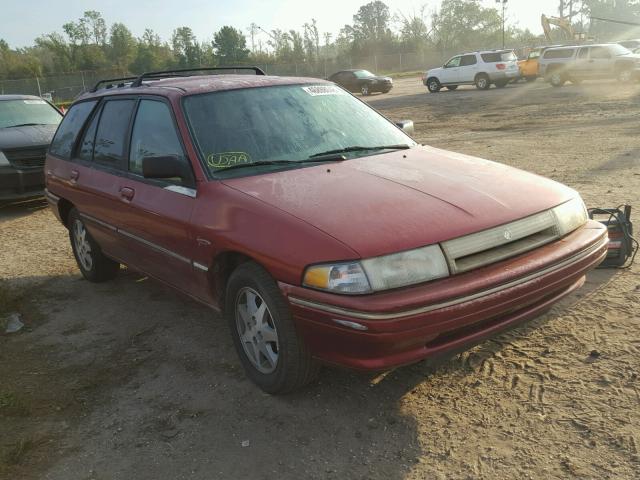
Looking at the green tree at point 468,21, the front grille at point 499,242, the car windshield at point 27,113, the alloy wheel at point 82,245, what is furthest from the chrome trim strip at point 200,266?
the green tree at point 468,21

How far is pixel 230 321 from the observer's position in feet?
11.0

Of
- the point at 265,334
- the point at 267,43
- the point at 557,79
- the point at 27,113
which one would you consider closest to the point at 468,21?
the point at 267,43

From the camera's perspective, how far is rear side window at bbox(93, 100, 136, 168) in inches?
170

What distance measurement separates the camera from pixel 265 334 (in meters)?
3.15

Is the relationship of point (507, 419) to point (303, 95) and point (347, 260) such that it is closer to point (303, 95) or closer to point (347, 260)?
point (347, 260)

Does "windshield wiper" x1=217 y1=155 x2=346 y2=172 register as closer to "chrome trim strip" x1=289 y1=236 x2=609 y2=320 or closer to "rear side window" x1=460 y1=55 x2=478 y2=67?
"chrome trim strip" x1=289 y1=236 x2=609 y2=320

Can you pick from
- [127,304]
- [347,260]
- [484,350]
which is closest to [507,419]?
[484,350]

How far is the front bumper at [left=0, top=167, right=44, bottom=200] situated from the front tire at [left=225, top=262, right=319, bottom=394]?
644 cm

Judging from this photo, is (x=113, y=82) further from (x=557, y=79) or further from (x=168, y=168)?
(x=557, y=79)

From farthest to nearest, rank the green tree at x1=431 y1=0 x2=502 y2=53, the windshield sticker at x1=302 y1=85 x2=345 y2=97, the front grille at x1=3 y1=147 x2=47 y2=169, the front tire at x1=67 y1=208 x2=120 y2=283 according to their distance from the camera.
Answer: the green tree at x1=431 y1=0 x2=502 y2=53
the front grille at x1=3 y1=147 x2=47 y2=169
the front tire at x1=67 y1=208 x2=120 y2=283
the windshield sticker at x1=302 y1=85 x2=345 y2=97

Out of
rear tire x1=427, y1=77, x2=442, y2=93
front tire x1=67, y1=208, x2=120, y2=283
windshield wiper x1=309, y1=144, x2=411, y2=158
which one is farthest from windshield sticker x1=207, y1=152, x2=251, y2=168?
rear tire x1=427, y1=77, x2=442, y2=93

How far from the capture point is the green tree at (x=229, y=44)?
81.1 meters

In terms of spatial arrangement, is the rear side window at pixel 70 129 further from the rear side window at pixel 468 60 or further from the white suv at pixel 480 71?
the rear side window at pixel 468 60

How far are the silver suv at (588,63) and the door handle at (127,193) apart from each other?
2352 cm
